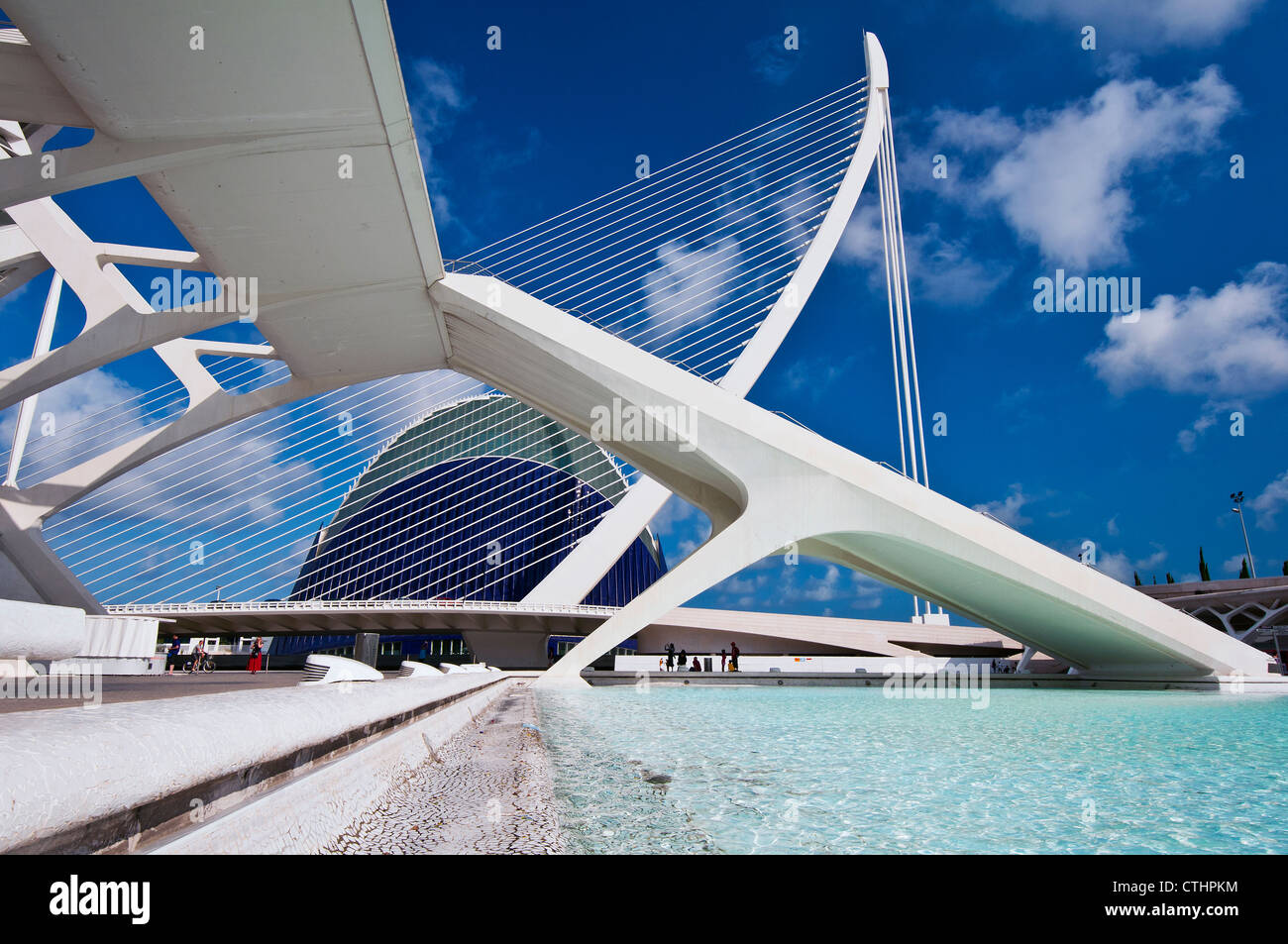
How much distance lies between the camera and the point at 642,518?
84.5 feet

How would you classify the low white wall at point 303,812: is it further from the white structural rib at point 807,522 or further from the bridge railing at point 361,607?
the bridge railing at point 361,607

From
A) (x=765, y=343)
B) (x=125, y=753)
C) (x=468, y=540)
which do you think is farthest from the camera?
(x=468, y=540)

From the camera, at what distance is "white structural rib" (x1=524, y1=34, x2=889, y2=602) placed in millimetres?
21031

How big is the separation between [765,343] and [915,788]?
18.8 m

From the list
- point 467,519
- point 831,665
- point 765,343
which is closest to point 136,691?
point 765,343

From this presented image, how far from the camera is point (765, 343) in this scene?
21125mm

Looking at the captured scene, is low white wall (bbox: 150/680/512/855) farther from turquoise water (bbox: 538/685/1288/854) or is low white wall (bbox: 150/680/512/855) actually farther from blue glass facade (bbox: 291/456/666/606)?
blue glass facade (bbox: 291/456/666/606)

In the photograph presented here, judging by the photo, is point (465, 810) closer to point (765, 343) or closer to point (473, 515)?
point (765, 343)

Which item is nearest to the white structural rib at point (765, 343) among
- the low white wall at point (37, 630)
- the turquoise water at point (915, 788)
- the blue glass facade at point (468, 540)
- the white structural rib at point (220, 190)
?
the blue glass facade at point (468, 540)

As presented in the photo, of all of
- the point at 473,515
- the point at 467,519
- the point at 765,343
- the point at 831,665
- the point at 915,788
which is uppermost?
the point at 765,343

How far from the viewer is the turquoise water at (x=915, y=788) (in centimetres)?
227

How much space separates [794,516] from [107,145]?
13.3m
